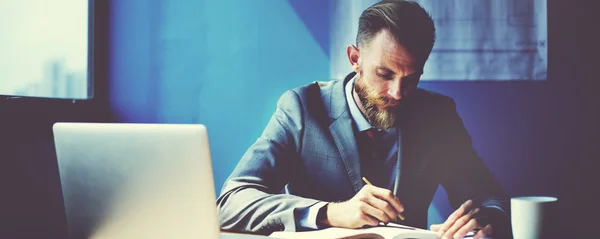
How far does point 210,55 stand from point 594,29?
1.43m

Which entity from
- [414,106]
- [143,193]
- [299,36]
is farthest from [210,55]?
[143,193]

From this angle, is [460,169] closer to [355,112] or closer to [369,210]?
[355,112]

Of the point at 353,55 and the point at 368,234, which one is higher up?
the point at 353,55

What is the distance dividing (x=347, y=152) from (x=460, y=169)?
0.42 meters

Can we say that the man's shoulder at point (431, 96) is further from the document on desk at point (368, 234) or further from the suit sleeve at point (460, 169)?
the document on desk at point (368, 234)

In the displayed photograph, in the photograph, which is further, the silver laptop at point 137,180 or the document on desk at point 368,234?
the document on desk at point 368,234

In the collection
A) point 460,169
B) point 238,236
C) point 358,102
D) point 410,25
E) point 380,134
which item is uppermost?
point 410,25

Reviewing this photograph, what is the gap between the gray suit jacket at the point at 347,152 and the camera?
1796mm

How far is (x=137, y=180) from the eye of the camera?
3.05 feet

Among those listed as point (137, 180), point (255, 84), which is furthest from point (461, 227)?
point (255, 84)

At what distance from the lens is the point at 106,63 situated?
2.16m

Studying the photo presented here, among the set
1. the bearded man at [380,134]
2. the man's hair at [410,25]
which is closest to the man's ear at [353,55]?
the bearded man at [380,134]

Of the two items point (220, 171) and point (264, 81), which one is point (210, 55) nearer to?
point (264, 81)

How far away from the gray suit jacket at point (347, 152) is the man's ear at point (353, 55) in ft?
0.12
